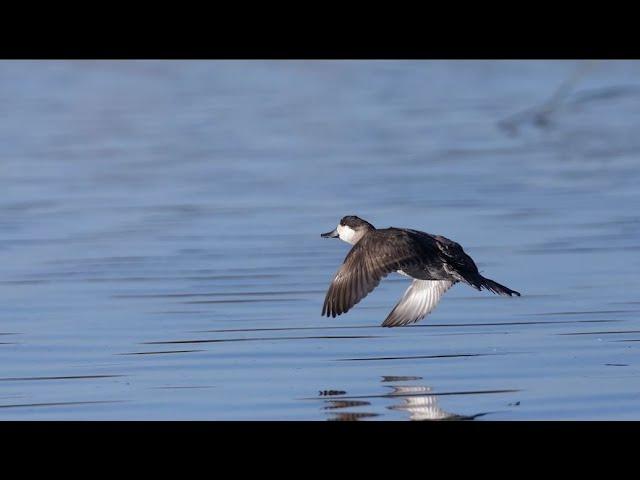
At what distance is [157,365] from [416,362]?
1.67m

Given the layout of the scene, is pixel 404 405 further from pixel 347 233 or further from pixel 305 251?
pixel 305 251

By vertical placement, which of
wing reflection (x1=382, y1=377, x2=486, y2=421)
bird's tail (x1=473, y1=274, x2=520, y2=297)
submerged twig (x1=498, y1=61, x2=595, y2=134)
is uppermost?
submerged twig (x1=498, y1=61, x2=595, y2=134)

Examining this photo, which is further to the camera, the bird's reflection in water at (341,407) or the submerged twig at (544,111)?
the submerged twig at (544,111)

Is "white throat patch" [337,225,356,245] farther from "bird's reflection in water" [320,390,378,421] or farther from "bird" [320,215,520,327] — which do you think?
"bird's reflection in water" [320,390,378,421]

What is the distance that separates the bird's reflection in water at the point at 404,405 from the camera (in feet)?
26.1

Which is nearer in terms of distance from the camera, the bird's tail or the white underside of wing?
the bird's tail

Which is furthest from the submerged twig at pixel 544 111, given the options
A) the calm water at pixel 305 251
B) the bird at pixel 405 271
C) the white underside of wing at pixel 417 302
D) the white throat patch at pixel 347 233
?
the bird at pixel 405 271

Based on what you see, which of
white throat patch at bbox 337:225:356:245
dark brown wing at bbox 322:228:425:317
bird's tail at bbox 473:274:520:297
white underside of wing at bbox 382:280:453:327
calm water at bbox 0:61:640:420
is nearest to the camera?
calm water at bbox 0:61:640:420

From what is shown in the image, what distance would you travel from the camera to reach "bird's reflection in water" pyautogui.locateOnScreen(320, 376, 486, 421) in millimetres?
7941

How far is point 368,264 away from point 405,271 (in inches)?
13.1

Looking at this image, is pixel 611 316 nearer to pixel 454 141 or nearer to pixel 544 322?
pixel 544 322

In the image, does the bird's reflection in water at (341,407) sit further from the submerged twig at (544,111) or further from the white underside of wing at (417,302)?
the submerged twig at (544,111)

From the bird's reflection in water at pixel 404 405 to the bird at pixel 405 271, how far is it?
3.37ft

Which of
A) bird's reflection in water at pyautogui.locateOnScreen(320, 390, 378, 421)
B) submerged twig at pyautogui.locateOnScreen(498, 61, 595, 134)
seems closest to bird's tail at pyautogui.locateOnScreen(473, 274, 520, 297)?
bird's reflection in water at pyautogui.locateOnScreen(320, 390, 378, 421)
